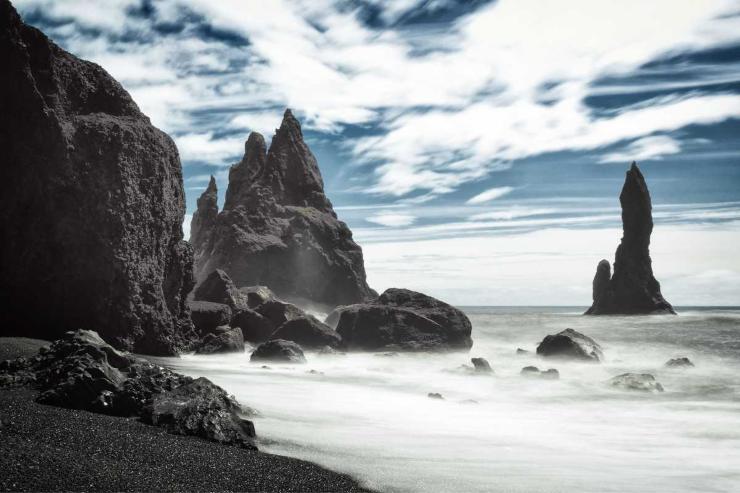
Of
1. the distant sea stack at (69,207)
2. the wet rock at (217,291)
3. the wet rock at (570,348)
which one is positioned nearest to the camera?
the distant sea stack at (69,207)

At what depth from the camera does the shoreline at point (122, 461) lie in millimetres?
5535

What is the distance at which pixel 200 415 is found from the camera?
818 centimetres

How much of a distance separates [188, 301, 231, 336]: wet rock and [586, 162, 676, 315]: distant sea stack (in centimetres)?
7109

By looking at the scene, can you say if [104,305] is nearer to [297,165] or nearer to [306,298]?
[306,298]

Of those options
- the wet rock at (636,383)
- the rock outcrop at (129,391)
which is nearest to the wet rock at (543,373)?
the wet rock at (636,383)

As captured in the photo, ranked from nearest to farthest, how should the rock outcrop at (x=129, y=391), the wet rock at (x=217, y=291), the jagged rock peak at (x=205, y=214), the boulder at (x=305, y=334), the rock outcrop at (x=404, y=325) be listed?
the rock outcrop at (x=129, y=391), the boulder at (x=305, y=334), the rock outcrop at (x=404, y=325), the wet rock at (x=217, y=291), the jagged rock peak at (x=205, y=214)

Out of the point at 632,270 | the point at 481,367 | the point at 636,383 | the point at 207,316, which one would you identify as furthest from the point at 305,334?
the point at 632,270

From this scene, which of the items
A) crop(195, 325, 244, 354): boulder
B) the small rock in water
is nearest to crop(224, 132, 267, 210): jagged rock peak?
crop(195, 325, 244, 354): boulder

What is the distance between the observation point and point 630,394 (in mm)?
17781

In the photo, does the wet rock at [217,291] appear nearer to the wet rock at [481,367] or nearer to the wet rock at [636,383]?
Answer: the wet rock at [481,367]

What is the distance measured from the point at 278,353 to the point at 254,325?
26.3ft

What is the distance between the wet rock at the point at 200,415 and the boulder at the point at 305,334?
1901 cm

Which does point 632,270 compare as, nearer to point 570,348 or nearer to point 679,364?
point 679,364

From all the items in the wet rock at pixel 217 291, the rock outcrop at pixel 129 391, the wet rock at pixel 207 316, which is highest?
the wet rock at pixel 217 291
